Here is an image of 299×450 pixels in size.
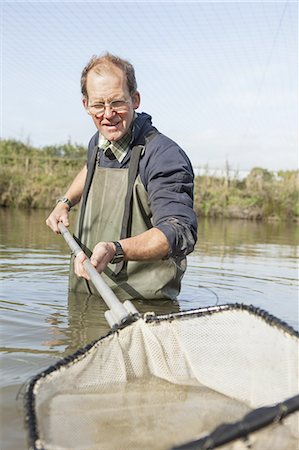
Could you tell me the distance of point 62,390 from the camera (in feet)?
6.58

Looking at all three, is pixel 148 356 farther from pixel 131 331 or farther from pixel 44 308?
pixel 44 308

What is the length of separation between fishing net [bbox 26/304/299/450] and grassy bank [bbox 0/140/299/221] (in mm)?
17165

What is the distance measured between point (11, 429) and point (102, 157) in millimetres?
2312

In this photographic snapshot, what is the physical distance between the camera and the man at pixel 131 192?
10.3 feet

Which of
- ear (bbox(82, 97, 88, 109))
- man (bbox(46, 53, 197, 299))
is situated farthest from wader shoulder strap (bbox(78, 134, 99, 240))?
ear (bbox(82, 97, 88, 109))

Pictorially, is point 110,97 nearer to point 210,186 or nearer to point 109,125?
point 109,125

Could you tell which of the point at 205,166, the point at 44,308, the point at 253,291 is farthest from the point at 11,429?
the point at 205,166

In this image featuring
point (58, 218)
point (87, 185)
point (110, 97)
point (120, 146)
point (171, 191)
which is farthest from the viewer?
point (58, 218)

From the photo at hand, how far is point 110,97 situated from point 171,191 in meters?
0.66

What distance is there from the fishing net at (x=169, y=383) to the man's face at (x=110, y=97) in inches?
62.4

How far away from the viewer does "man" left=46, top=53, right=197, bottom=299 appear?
3.13 meters

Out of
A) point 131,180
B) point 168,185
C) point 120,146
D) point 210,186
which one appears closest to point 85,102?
point 120,146

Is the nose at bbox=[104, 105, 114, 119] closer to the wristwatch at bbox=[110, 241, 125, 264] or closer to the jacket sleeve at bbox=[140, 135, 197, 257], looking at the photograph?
the jacket sleeve at bbox=[140, 135, 197, 257]

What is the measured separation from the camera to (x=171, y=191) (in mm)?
3295
